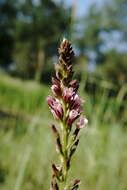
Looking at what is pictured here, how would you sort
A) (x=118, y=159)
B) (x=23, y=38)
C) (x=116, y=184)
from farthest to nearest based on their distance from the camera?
(x=23, y=38) → (x=118, y=159) → (x=116, y=184)

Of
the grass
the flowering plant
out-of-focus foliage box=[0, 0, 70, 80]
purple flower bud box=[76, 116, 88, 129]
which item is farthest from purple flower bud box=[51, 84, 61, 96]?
out-of-focus foliage box=[0, 0, 70, 80]

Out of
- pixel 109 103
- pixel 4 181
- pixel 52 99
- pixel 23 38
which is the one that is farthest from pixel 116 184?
pixel 23 38

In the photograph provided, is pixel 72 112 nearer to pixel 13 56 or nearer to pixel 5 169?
pixel 5 169

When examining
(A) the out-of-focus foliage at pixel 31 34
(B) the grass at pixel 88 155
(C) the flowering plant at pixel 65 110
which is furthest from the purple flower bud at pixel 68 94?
(A) the out-of-focus foliage at pixel 31 34

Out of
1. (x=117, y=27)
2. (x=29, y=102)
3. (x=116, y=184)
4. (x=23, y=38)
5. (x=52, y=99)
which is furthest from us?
(x=23, y=38)

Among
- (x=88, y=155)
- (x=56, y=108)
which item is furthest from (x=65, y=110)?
(x=88, y=155)

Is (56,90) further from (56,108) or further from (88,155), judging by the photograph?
(88,155)

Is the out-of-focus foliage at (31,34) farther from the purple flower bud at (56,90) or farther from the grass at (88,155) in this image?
the purple flower bud at (56,90)

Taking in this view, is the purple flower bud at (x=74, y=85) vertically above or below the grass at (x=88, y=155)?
below
